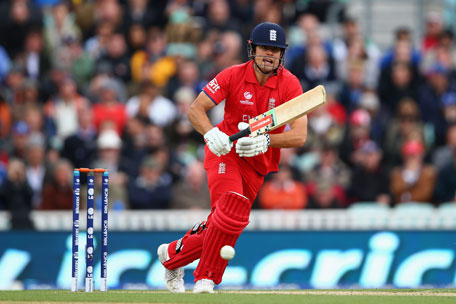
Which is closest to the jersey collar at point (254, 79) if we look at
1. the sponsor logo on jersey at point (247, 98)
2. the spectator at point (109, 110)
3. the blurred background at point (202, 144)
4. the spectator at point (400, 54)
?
the sponsor logo on jersey at point (247, 98)

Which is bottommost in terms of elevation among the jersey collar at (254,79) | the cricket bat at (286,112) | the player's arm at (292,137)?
the player's arm at (292,137)

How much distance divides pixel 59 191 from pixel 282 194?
111 inches

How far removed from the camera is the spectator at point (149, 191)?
11.5 metres

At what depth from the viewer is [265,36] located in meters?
7.10

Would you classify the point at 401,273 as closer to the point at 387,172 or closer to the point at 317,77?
the point at 387,172

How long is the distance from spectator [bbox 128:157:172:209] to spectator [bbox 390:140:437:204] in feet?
9.83

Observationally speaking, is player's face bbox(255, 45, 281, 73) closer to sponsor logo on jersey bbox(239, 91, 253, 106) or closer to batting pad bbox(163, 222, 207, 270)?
sponsor logo on jersey bbox(239, 91, 253, 106)

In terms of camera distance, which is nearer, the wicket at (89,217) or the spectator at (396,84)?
the wicket at (89,217)

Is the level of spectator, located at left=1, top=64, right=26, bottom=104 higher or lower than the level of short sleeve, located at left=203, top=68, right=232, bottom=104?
higher

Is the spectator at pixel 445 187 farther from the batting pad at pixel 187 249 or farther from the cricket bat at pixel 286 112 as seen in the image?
the cricket bat at pixel 286 112

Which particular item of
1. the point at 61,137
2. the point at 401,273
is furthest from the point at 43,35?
the point at 401,273

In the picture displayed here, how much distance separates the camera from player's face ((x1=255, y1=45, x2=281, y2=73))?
7137mm

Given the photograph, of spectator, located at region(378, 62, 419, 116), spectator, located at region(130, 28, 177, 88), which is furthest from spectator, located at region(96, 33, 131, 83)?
spectator, located at region(378, 62, 419, 116)

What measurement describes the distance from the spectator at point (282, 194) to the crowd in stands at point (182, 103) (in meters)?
0.02
